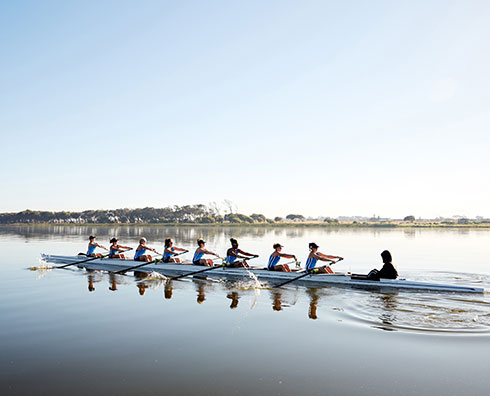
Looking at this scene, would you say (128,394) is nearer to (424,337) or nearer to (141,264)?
(424,337)

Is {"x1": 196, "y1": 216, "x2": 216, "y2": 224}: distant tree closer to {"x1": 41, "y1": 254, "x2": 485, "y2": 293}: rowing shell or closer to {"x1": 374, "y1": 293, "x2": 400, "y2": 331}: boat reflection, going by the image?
{"x1": 41, "y1": 254, "x2": 485, "y2": 293}: rowing shell

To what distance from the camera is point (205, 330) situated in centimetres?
914

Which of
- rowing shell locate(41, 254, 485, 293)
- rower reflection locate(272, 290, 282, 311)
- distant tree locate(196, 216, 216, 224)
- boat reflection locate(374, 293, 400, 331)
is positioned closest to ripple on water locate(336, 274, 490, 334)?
boat reflection locate(374, 293, 400, 331)

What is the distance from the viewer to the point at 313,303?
1212 centimetres

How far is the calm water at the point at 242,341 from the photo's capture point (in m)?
6.19

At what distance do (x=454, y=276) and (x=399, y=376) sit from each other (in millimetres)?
13878

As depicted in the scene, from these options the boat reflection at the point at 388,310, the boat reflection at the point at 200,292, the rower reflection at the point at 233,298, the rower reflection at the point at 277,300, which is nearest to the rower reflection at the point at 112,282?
the boat reflection at the point at 200,292

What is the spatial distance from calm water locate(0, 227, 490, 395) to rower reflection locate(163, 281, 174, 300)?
2.8 inches

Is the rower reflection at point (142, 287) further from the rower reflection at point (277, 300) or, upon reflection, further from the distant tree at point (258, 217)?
the distant tree at point (258, 217)

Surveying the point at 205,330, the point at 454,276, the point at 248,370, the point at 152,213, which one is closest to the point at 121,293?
the point at 205,330

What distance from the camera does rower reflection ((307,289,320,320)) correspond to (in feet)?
34.8

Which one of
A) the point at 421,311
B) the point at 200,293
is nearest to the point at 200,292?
the point at 200,293

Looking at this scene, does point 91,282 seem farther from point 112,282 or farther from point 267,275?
point 267,275

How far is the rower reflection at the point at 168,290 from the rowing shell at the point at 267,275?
2190 millimetres
